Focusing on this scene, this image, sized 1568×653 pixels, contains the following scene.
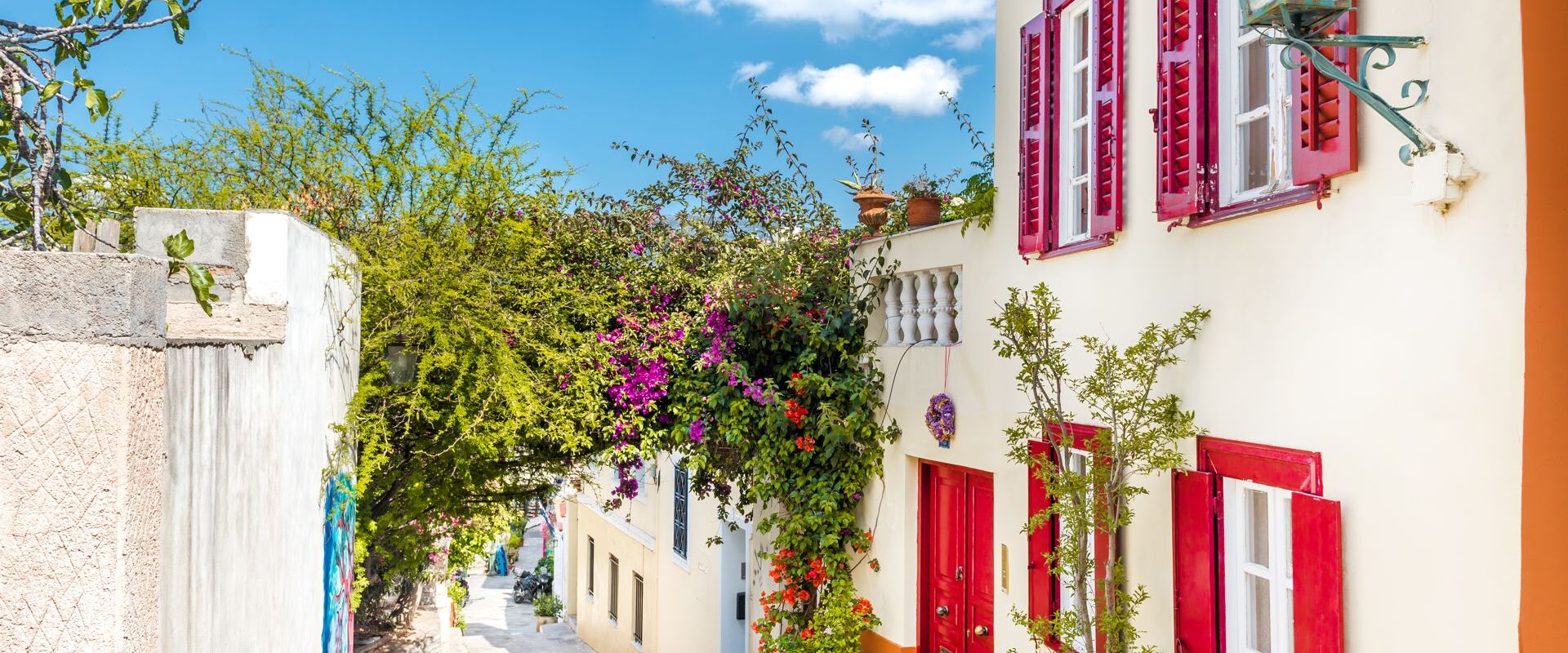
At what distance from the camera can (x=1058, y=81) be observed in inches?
220

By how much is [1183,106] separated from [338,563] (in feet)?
16.2

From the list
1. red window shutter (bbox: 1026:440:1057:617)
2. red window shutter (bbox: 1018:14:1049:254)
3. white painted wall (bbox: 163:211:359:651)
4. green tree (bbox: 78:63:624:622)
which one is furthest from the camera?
green tree (bbox: 78:63:624:622)

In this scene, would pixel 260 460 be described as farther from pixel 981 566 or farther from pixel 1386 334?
pixel 981 566

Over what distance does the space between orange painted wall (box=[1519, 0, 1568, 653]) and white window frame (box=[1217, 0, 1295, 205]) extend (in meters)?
→ 1.14

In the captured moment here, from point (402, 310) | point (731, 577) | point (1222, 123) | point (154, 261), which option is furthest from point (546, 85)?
point (731, 577)

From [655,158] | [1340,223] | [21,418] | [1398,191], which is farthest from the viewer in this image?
[655,158]

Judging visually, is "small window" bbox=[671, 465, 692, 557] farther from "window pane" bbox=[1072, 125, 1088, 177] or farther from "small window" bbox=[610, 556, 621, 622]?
"window pane" bbox=[1072, 125, 1088, 177]

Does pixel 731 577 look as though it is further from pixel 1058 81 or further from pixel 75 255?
pixel 75 255

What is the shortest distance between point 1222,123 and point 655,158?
5445 mm

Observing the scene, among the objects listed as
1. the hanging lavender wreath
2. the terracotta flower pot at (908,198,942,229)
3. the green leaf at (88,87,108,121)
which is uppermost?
the terracotta flower pot at (908,198,942,229)

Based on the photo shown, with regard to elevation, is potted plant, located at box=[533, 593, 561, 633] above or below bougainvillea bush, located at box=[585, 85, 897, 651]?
below

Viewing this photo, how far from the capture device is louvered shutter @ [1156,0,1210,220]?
4340 mm

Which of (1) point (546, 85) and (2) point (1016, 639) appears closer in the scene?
(2) point (1016, 639)

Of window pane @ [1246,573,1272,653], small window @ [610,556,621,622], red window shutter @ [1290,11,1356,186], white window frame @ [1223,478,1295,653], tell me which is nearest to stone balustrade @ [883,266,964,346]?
white window frame @ [1223,478,1295,653]
